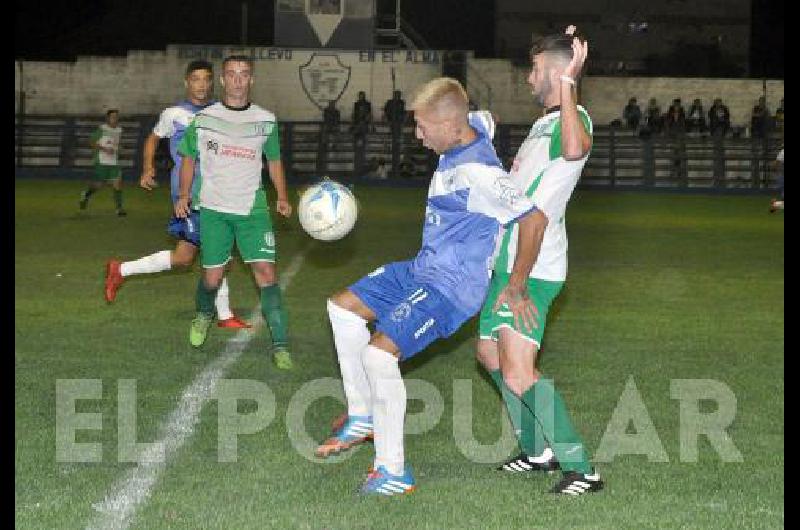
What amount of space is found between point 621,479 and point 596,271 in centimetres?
986

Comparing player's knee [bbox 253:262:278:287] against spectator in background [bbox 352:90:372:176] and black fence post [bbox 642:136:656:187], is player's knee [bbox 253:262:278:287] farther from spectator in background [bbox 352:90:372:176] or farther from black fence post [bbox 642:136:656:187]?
black fence post [bbox 642:136:656:187]

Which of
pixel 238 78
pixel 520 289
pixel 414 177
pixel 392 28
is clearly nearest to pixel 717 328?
pixel 238 78

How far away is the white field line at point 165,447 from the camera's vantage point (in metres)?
5.80

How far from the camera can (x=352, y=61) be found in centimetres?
4059

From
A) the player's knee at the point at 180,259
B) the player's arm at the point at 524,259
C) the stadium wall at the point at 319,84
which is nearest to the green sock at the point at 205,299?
the player's knee at the point at 180,259

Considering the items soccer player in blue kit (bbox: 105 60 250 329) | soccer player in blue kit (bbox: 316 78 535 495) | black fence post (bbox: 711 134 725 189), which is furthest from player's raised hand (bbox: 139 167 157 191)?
black fence post (bbox: 711 134 725 189)

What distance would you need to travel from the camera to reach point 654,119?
3912cm

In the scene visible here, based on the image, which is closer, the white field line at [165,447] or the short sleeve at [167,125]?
the white field line at [165,447]

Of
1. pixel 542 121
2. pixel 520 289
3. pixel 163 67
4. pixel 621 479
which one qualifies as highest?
pixel 163 67

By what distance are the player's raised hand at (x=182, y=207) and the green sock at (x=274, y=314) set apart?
89 cm

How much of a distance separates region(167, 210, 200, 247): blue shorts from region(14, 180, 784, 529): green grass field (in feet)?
2.50

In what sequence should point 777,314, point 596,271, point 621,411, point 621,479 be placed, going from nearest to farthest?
point 621,479, point 621,411, point 777,314, point 596,271

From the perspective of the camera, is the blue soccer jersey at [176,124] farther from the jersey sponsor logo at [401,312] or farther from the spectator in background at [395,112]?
the spectator in background at [395,112]
